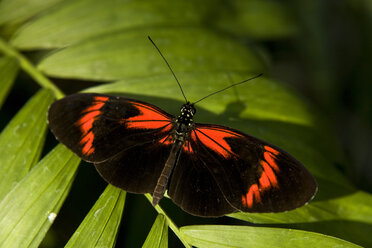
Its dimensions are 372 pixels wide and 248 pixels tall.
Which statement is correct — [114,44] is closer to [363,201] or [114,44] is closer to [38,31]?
[38,31]

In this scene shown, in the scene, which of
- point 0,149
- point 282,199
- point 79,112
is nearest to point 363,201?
point 282,199

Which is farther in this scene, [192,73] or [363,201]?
[192,73]

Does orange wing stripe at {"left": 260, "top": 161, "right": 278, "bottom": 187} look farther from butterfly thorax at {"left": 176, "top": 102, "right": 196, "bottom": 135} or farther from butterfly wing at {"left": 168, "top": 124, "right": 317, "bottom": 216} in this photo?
butterfly thorax at {"left": 176, "top": 102, "right": 196, "bottom": 135}

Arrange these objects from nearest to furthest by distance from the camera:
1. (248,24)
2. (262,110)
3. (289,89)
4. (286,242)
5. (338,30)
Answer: (286,242) → (262,110) → (289,89) → (248,24) → (338,30)

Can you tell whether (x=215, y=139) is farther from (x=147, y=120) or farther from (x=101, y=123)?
(x=101, y=123)

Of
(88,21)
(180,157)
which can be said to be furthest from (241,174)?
(88,21)

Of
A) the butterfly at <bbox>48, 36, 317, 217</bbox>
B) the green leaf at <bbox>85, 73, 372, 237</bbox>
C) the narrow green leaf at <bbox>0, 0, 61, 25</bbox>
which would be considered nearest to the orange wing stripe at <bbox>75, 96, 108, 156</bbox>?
the butterfly at <bbox>48, 36, 317, 217</bbox>
